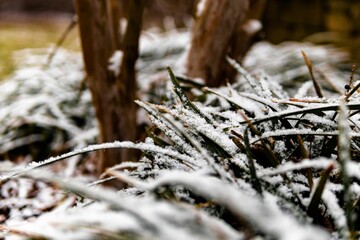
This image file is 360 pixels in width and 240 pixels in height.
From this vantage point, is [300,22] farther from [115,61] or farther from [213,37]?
[115,61]

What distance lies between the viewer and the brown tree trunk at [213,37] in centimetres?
126

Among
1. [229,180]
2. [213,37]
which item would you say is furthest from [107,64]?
[229,180]

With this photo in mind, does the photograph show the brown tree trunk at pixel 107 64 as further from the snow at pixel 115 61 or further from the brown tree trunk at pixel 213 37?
the brown tree trunk at pixel 213 37

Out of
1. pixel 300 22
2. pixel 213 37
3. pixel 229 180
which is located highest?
pixel 300 22

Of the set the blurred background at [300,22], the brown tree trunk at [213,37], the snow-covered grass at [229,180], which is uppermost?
the blurred background at [300,22]

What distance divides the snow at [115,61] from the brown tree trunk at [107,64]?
12 millimetres

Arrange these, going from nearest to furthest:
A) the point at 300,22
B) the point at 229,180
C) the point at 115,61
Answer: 1. the point at 229,180
2. the point at 115,61
3. the point at 300,22

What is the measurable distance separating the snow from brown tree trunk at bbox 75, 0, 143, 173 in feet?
0.04

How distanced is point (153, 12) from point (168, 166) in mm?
3978

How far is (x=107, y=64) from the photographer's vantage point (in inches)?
49.8

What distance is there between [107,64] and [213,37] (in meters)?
0.35

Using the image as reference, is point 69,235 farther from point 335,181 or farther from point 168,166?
point 335,181

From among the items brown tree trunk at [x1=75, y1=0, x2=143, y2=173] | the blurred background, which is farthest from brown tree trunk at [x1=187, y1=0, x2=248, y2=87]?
the blurred background

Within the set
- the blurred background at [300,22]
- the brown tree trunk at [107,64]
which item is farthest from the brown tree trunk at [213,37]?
the blurred background at [300,22]
